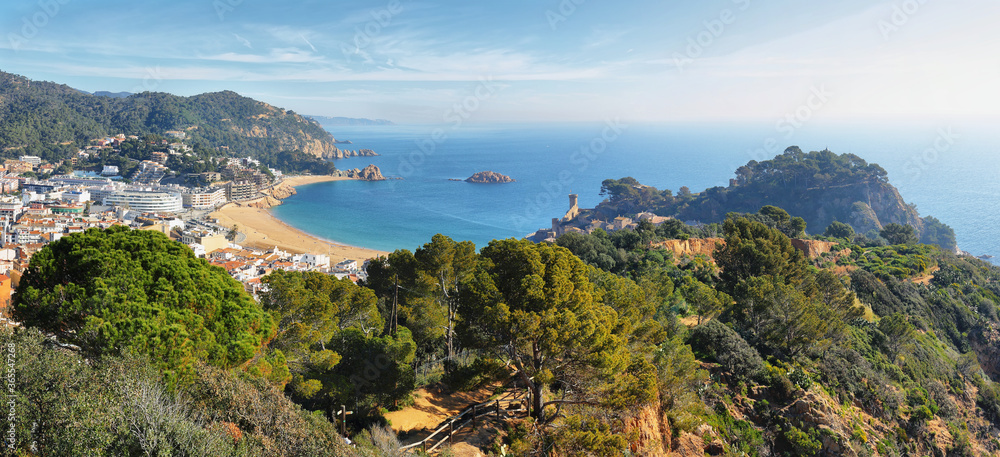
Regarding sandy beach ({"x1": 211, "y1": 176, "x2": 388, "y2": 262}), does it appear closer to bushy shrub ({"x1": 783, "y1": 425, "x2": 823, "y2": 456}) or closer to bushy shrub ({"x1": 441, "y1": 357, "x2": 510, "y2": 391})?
bushy shrub ({"x1": 441, "y1": 357, "x2": 510, "y2": 391})

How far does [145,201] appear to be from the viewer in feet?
193

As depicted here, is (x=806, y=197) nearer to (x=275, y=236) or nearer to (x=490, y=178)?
(x=490, y=178)

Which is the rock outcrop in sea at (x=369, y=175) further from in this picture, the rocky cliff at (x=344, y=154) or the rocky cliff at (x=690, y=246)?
the rocky cliff at (x=690, y=246)

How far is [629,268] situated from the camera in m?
24.8

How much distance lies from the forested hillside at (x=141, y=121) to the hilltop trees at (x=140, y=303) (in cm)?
10042

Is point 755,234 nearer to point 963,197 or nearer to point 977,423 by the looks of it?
point 977,423

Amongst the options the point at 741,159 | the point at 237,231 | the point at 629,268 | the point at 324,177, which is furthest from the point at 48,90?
the point at 741,159

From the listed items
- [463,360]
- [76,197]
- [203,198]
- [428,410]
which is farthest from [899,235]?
[76,197]

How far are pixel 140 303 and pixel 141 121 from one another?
146723 mm

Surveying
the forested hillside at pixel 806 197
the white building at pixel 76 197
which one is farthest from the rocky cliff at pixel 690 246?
the white building at pixel 76 197

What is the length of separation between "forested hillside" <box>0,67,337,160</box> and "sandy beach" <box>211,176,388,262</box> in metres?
42.3

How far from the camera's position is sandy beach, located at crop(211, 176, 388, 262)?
46.2m

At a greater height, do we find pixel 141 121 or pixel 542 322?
pixel 141 121

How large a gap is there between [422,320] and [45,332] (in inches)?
308
